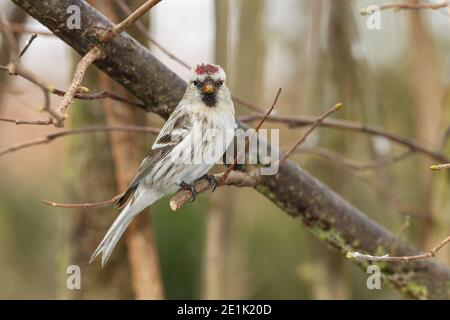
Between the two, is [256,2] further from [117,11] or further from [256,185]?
[256,185]

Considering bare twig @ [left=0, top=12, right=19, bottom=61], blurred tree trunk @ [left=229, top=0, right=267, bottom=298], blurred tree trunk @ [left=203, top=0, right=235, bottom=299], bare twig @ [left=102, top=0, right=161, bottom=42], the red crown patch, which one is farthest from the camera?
blurred tree trunk @ [left=229, top=0, right=267, bottom=298]

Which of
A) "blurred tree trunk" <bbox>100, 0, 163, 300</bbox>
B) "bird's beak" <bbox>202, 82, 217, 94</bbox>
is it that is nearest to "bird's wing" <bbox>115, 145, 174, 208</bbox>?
"bird's beak" <bbox>202, 82, 217, 94</bbox>

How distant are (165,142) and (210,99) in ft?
0.68

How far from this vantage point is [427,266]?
2461 millimetres

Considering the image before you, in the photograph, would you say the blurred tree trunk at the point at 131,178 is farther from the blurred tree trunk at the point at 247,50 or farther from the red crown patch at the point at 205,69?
the red crown patch at the point at 205,69

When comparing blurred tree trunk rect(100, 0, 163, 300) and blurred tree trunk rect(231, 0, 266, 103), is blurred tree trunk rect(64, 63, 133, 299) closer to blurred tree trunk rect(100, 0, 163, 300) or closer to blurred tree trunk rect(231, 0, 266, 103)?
blurred tree trunk rect(100, 0, 163, 300)

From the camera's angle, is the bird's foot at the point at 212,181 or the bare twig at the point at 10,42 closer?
the bare twig at the point at 10,42

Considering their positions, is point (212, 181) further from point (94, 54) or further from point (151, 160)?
point (94, 54)

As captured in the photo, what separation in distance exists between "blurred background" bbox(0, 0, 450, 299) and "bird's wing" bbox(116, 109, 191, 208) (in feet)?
1.51

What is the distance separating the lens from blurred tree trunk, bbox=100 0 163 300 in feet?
9.15

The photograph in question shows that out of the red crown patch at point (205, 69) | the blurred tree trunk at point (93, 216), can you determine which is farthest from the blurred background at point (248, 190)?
the red crown patch at point (205, 69)

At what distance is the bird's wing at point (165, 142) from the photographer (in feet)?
7.13

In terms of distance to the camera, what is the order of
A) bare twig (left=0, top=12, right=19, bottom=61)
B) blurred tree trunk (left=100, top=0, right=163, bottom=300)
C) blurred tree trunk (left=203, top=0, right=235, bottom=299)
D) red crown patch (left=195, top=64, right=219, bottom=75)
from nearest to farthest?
1. bare twig (left=0, top=12, right=19, bottom=61)
2. red crown patch (left=195, top=64, right=219, bottom=75)
3. blurred tree trunk (left=100, top=0, right=163, bottom=300)
4. blurred tree trunk (left=203, top=0, right=235, bottom=299)
